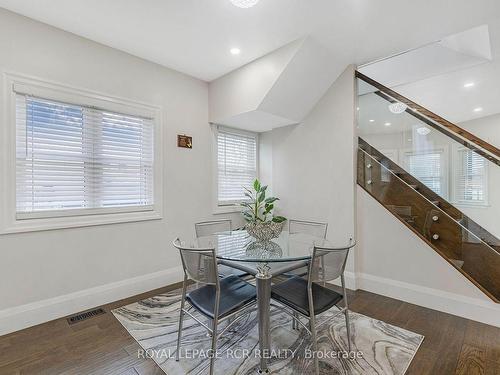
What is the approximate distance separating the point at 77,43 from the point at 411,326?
4.20m

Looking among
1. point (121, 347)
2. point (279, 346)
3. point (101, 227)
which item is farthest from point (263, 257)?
point (101, 227)

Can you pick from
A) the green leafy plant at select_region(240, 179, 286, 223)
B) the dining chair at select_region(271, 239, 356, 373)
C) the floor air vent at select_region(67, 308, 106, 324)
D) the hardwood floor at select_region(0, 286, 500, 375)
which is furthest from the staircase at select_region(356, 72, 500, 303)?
the floor air vent at select_region(67, 308, 106, 324)

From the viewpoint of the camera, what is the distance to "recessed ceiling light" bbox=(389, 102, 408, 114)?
3096 millimetres

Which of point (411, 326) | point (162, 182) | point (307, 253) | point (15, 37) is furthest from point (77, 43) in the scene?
point (411, 326)

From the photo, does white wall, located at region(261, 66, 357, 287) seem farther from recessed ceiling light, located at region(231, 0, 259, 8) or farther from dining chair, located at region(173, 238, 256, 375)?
recessed ceiling light, located at region(231, 0, 259, 8)

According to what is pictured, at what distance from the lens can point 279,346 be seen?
203 centimetres

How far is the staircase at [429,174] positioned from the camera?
8.54 ft

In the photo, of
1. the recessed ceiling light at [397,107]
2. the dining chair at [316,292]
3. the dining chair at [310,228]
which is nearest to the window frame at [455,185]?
the recessed ceiling light at [397,107]

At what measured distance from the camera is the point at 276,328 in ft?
7.47

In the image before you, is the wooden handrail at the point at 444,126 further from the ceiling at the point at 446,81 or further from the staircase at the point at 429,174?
the ceiling at the point at 446,81

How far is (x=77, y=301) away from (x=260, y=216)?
259 centimetres

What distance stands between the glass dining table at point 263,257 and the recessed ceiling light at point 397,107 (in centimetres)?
189

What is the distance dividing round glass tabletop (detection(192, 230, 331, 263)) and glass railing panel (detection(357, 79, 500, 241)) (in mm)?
1508

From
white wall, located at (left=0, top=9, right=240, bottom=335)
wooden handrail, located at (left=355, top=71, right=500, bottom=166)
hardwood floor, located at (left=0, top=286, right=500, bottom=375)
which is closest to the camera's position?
hardwood floor, located at (left=0, top=286, right=500, bottom=375)
